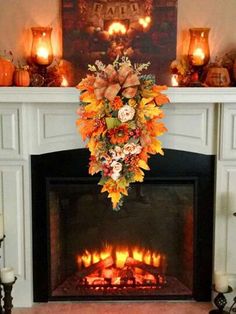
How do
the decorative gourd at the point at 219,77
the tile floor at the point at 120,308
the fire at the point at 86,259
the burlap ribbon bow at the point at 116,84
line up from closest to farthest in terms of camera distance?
1. the burlap ribbon bow at the point at 116,84
2. the decorative gourd at the point at 219,77
3. the tile floor at the point at 120,308
4. the fire at the point at 86,259

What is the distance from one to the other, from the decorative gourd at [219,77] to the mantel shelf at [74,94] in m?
0.10

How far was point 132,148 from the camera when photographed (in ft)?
7.36

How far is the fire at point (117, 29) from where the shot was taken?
3.58 metres

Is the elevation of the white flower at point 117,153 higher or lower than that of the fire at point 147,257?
higher

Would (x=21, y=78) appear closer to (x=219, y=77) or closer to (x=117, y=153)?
(x=219, y=77)

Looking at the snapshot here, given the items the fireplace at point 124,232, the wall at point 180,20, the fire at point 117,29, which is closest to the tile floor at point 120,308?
the fireplace at point 124,232

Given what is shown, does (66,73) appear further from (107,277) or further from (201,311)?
(201,311)

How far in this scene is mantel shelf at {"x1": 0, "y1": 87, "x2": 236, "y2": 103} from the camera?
11.1 ft

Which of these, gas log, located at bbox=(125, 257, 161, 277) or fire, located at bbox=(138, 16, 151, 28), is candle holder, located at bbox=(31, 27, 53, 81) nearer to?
fire, located at bbox=(138, 16, 151, 28)

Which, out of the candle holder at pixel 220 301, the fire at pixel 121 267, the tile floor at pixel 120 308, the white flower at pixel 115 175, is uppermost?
the white flower at pixel 115 175

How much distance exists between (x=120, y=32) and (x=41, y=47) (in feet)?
1.75

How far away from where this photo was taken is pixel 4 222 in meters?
3.70

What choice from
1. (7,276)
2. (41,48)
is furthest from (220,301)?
(41,48)

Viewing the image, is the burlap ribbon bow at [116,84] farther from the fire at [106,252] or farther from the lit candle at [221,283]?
the fire at [106,252]
